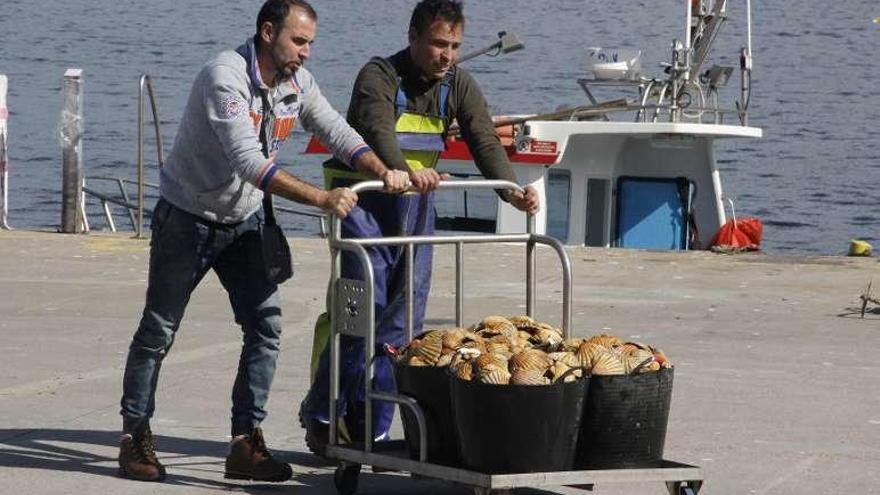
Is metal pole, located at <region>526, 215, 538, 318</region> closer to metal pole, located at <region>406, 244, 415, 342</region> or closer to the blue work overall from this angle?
the blue work overall

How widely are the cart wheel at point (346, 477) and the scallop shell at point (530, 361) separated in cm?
85

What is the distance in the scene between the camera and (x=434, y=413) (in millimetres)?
6945

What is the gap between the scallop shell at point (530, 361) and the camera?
671cm

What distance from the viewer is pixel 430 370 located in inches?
273

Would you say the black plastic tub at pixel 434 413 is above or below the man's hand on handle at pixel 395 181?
below

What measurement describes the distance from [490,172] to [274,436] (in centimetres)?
153

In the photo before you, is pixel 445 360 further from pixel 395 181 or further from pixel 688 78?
pixel 688 78

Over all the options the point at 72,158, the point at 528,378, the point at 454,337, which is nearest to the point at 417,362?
the point at 454,337

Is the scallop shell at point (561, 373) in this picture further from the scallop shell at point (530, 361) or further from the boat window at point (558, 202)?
the boat window at point (558, 202)

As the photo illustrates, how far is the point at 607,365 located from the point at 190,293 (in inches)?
66.7

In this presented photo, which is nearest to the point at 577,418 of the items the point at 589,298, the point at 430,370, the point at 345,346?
the point at 430,370

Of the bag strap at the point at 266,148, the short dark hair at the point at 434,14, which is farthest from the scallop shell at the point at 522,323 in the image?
the short dark hair at the point at 434,14

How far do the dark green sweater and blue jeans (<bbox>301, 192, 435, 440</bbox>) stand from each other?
27cm

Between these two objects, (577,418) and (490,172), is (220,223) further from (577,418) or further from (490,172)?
(577,418)
